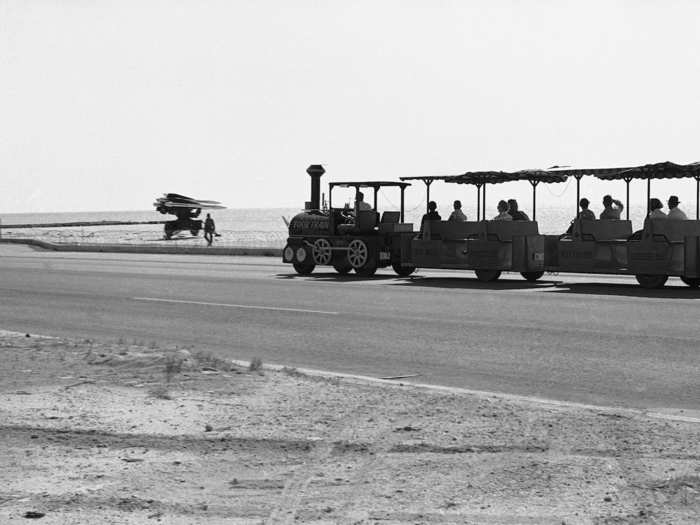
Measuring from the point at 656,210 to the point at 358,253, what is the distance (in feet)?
25.8

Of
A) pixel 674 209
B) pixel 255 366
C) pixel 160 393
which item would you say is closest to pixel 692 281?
pixel 674 209

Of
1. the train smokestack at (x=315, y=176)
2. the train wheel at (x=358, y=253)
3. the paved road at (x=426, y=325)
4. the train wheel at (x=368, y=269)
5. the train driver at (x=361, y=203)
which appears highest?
the train smokestack at (x=315, y=176)

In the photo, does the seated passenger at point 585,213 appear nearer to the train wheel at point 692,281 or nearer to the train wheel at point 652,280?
the train wheel at point 652,280

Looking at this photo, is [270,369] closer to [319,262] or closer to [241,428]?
[241,428]

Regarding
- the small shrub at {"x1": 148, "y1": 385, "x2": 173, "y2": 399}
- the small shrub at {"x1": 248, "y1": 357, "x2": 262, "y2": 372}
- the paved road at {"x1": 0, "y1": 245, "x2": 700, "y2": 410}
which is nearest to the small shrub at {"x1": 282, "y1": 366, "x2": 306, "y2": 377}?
the small shrub at {"x1": 248, "y1": 357, "x2": 262, "y2": 372}

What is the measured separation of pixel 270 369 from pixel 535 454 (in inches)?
166

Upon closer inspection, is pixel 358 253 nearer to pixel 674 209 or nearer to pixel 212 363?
pixel 674 209

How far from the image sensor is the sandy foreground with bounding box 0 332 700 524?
5.20 meters

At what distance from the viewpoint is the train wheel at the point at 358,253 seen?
86.2 ft

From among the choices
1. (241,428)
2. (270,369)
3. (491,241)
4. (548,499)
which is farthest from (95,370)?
(491,241)

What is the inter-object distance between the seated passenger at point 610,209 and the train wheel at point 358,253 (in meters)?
6.10

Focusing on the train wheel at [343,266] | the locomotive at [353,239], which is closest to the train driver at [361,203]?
the locomotive at [353,239]

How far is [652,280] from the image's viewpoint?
21.2 m

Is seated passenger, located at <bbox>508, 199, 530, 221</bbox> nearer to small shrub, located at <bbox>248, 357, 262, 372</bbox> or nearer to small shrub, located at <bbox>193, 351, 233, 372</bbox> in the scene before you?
small shrub, located at <bbox>193, 351, 233, 372</bbox>
